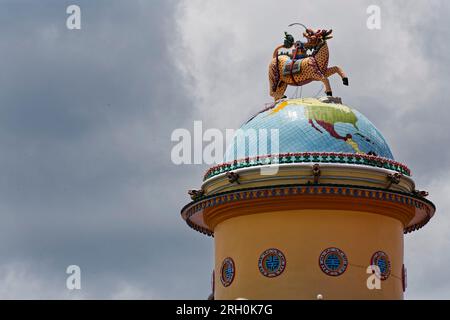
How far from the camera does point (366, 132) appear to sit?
4372cm

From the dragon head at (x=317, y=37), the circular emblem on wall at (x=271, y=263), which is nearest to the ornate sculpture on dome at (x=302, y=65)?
the dragon head at (x=317, y=37)

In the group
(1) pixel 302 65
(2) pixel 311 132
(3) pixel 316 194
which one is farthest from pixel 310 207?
(1) pixel 302 65

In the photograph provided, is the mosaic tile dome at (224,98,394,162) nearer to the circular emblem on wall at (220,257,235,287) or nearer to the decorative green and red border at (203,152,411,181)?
the decorative green and red border at (203,152,411,181)

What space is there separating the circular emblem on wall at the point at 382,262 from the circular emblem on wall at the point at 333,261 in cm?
118

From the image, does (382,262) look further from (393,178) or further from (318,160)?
(318,160)

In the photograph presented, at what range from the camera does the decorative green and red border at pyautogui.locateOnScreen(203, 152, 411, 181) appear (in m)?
42.1

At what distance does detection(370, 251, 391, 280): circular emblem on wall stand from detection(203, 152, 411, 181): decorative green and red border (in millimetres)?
3052

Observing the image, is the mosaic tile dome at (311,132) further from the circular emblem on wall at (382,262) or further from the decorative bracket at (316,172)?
the circular emblem on wall at (382,262)

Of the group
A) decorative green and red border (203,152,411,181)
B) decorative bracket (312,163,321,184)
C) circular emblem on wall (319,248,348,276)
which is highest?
decorative green and red border (203,152,411,181)

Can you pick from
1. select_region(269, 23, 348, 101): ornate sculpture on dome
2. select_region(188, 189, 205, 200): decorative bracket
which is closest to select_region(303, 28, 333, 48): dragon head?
select_region(269, 23, 348, 101): ornate sculpture on dome

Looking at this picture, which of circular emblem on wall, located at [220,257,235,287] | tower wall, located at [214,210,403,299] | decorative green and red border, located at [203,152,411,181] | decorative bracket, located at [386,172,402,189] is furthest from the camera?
circular emblem on wall, located at [220,257,235,287]
